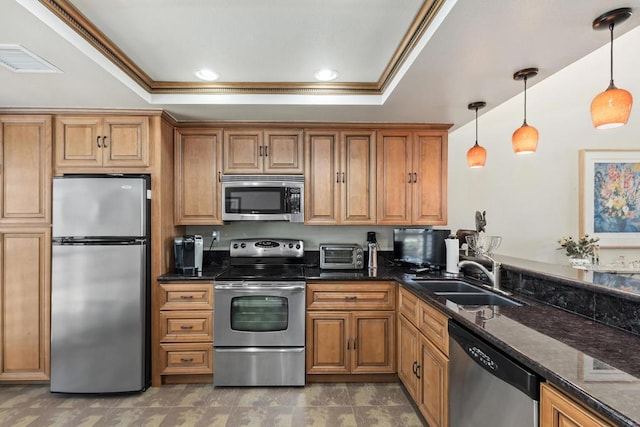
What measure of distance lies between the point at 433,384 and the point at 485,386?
2.09 feet

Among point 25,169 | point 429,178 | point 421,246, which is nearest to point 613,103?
point 429,178

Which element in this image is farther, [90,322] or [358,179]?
[358,179]

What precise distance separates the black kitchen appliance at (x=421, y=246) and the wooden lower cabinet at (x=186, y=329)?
1822mm

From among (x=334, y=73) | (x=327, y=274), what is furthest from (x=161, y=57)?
(x=327, y=274)

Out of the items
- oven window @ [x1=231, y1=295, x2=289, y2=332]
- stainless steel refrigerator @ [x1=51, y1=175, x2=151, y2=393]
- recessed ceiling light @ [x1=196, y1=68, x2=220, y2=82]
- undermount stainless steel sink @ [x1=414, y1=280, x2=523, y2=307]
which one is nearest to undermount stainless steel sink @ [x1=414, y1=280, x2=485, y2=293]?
undermount stainless steel sink @ [x1=414, y1=280, x2=523, y2=307]

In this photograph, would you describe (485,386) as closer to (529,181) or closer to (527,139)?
(527,139)

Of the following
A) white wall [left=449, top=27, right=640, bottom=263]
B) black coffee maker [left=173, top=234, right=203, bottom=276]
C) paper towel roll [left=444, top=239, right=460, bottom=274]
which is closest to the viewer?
paper towel roll [left=444, top=239, right=460, bottom=274]

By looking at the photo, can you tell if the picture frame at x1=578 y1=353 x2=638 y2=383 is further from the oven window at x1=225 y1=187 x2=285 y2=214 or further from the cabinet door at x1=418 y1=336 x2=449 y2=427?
the oven window at x1=225 y1=187 x2=285 y2=214

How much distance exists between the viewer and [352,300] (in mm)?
2639

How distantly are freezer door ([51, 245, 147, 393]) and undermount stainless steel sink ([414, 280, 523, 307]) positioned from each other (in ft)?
7.78

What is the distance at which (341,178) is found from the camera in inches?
119

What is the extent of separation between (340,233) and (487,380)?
2151 millimetres

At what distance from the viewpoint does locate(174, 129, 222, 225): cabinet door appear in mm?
2955

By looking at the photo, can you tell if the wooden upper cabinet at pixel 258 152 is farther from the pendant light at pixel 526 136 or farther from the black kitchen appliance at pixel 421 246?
the pendant light at pixel 526 136
